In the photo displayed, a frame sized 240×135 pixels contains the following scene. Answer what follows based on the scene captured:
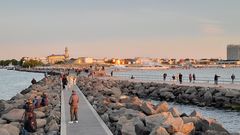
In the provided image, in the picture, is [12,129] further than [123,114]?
No

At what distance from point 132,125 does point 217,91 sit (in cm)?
1810

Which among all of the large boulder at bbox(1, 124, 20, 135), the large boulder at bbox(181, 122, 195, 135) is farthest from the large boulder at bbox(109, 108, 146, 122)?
the large boulder at bbox(1, 124, 20, 135)

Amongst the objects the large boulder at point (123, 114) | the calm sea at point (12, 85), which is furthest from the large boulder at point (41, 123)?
the calm sea at point (12, 85)

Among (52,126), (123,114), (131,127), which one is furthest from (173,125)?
(52,126)

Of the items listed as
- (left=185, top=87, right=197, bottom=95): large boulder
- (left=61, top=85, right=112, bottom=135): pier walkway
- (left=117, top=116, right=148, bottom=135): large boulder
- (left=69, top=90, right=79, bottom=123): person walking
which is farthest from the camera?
(left=185, top=87, right=197, bottom=95): large boulder

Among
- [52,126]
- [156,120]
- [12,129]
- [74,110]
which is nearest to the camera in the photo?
[156,120]

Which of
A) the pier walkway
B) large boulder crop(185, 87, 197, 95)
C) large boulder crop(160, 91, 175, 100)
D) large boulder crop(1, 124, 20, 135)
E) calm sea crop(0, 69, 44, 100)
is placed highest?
the pier walkway

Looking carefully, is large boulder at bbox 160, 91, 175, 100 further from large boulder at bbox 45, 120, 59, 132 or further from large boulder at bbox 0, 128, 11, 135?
large boulder at bbox 0, 128, 11, 135

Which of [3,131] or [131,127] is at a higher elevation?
[131,127]

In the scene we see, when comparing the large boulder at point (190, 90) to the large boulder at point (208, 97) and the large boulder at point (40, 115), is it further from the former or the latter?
the large boulder at point (40, 115)

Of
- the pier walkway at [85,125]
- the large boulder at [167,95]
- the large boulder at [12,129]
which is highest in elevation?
the pier walkway at [85,125]

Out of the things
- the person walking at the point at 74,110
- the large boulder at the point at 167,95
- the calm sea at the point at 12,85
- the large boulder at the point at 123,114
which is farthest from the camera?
the calm sea at the point at 12,85

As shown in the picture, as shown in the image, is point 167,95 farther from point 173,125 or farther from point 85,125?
point 173,125

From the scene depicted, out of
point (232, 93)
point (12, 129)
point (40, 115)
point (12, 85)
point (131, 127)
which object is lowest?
point (12, 85)
